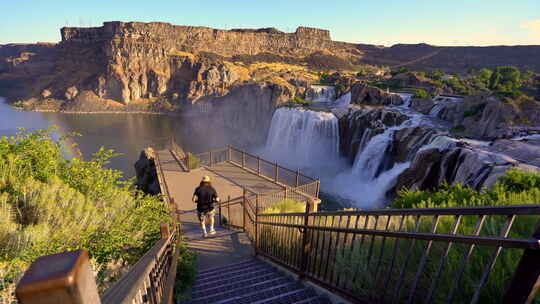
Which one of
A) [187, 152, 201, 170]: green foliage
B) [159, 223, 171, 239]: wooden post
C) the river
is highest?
[159, 223, 171, 239]: wooden post

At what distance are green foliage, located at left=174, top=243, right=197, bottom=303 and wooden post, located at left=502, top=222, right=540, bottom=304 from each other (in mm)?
3898

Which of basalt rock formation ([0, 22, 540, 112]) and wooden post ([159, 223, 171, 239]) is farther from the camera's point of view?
basalt rock formation ([0, 22, 540, 112])

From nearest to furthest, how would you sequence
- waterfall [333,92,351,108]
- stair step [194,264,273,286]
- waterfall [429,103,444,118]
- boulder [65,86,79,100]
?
stair step [194,264,273,286] → waterfall [429,103,444,118] → waterfall [333,92,351,108] → boulder [65,86,79,100]

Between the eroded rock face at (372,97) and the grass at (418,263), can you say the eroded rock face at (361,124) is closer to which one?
the eroded rock face at (372,97)

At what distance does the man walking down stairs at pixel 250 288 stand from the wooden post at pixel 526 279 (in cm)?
229

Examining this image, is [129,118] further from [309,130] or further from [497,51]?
[497,51]

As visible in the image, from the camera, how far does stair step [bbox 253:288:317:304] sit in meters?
3.78

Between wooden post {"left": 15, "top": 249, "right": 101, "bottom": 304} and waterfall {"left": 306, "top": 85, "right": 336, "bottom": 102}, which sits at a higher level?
wooden post {"left": 15, "top": 249, "right": 101, "bottom": 304}

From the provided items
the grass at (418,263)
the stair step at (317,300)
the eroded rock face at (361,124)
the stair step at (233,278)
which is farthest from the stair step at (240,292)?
the eroded rock face at (361,124)

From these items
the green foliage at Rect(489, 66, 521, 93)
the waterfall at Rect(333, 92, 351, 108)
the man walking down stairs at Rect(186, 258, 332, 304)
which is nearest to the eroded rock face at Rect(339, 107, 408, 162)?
the waterfall at Rect(333, 92, 351, 108)

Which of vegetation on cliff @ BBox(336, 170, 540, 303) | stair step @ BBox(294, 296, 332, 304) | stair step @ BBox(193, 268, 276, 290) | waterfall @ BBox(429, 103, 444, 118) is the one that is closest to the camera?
vegetation on cliff @ BBox(336, 170, 540, 303)

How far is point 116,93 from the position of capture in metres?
81.2

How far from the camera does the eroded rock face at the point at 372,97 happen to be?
29.6 meters

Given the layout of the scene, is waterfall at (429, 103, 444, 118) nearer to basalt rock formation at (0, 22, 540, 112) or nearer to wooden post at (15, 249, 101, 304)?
wooden post at (15, 249, 101, 304)
